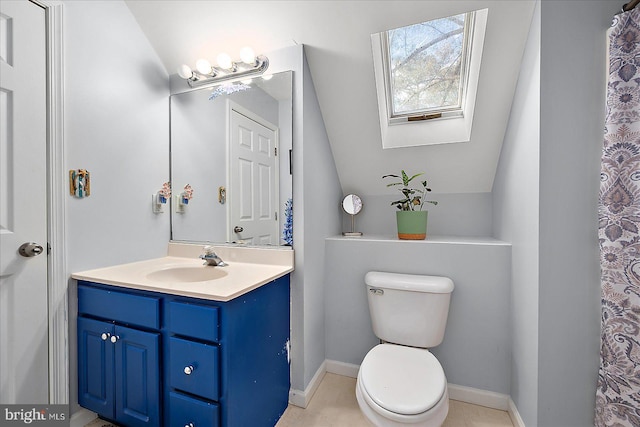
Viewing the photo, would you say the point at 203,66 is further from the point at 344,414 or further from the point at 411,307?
the point at 344,414

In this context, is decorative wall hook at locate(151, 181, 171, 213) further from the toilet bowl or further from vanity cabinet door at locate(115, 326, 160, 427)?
the toilet bowl

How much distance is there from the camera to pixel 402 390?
1.13 metres

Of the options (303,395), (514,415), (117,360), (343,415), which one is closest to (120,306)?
(117,360)

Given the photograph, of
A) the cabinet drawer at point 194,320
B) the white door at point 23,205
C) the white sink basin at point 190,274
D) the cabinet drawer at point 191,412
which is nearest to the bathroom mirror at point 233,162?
the white sink basin at point 190,274

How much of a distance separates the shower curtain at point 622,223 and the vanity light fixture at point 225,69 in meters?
1.56

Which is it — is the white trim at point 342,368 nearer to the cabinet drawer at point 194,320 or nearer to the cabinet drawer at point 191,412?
the cabinet drawer at point 191,412

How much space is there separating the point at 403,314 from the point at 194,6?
80.2 inches

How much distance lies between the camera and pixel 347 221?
2211mm

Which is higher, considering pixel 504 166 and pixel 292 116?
pixel 292 116

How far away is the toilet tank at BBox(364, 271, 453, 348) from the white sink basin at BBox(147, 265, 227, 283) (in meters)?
0.88

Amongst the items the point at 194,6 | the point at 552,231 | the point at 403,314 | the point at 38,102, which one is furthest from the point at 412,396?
the point at 194,6

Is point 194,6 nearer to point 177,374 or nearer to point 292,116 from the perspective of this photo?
point 292,116

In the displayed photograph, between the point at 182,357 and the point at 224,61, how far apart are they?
1540 mm

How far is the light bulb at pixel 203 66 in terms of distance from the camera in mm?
1663
